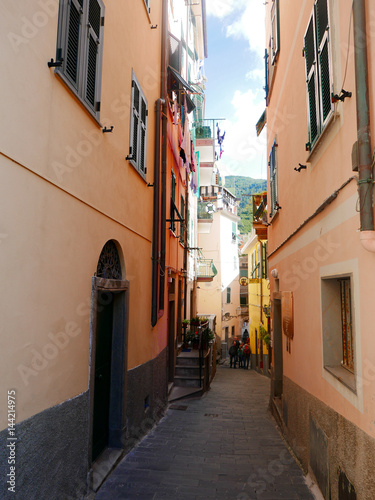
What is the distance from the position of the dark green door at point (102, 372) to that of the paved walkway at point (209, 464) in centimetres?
52

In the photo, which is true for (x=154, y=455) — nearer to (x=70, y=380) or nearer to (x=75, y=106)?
(x=70, y=380)

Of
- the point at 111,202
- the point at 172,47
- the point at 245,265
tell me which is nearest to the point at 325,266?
the point at 111,202

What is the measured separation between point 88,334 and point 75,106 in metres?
2.68

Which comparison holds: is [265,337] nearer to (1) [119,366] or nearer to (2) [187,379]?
(2) [187,379]

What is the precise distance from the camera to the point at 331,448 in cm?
460

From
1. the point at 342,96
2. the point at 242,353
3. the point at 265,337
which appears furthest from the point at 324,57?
the point at 242,353

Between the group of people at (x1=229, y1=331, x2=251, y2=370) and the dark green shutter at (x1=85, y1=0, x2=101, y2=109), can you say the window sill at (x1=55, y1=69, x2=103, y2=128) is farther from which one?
the group of people at (x1=229, y1=331, x2=251, y2=370)

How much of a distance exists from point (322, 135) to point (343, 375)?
2872 mm

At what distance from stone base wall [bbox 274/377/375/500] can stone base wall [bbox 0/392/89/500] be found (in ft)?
9.25

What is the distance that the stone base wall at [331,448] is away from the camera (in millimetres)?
3537

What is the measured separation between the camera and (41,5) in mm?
3742

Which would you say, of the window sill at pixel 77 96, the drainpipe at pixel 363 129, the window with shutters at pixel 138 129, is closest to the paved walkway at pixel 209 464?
the drainpipe at pixel 363 129

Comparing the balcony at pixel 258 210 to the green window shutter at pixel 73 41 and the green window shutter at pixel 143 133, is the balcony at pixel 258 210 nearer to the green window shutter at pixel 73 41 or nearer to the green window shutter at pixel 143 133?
the green window shutter at pixel 143 133

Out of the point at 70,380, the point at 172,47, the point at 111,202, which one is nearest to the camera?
the point at 70,380
